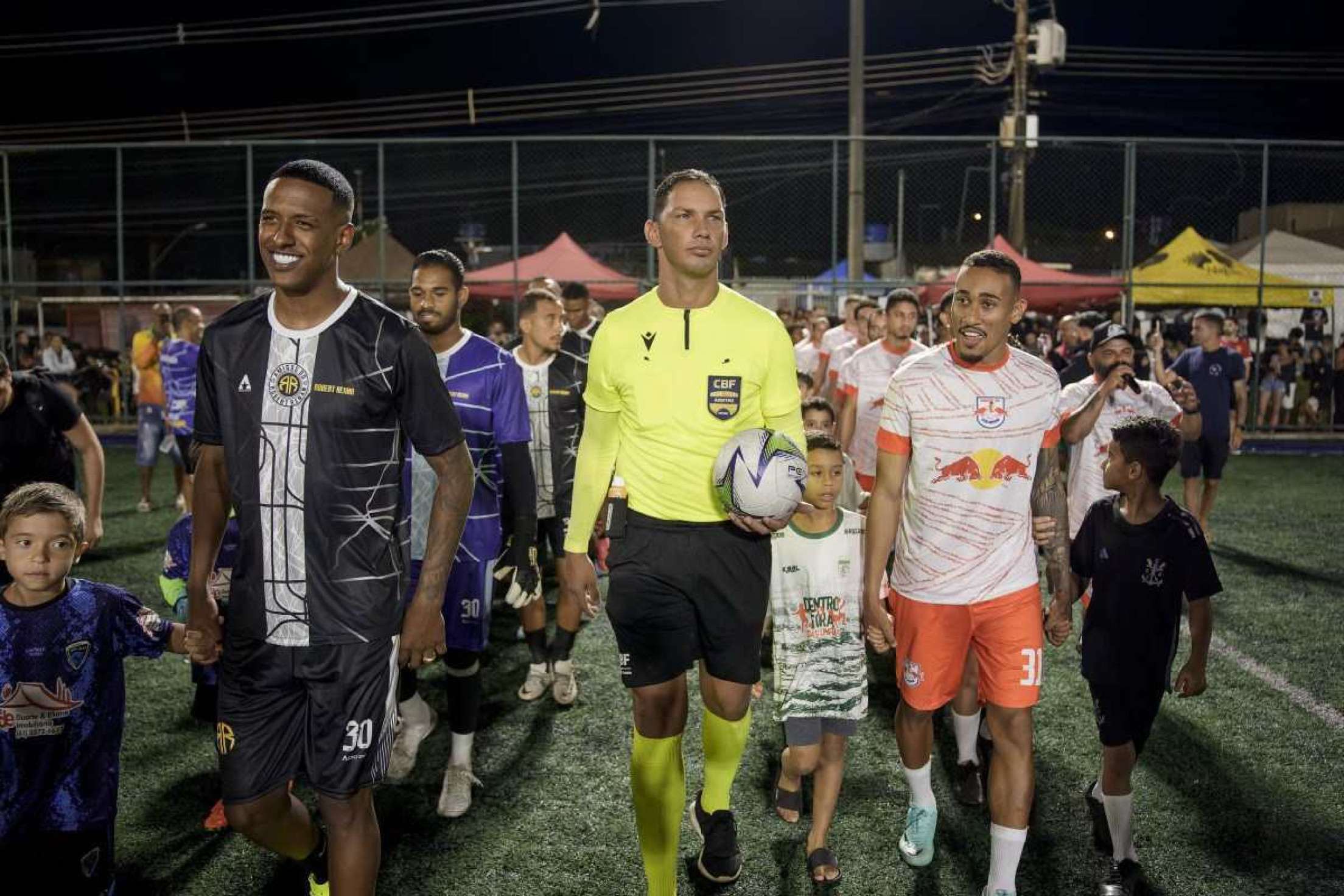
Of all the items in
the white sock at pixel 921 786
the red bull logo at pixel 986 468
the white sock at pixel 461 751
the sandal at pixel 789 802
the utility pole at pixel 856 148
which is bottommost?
the sandal at pixel 789 802

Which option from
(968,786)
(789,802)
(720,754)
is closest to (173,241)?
(789,802)

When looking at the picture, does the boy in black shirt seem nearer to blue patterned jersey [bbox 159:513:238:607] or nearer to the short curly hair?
blue patterned jersey [bbox 159:513:238:607]

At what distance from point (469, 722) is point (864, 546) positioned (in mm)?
1984

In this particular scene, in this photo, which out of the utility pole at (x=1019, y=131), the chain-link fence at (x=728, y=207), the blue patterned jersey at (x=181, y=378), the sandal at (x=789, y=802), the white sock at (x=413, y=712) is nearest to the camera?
the sandal at (x=789, y=802)

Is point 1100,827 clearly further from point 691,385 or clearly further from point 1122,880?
point 691,385

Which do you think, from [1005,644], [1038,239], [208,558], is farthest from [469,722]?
[1038,239]

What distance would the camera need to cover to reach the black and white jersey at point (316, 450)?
9.37ft

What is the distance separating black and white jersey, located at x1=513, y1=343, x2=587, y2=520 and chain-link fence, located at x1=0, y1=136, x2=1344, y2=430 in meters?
6.28

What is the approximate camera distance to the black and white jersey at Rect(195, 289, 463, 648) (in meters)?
2.86

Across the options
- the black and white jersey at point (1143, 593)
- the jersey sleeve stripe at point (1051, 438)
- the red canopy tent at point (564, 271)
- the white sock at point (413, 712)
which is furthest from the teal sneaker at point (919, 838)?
the red canopy tent at point (564, 271)

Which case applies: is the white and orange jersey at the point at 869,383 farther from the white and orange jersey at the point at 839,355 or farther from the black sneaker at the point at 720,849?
the black sneaker at the point at 720,849

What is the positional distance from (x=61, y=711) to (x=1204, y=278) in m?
20.6

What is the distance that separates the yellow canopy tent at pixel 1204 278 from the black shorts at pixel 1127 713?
16.8m

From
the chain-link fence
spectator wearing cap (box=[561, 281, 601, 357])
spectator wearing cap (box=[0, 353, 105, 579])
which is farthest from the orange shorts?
the chain-link fence
